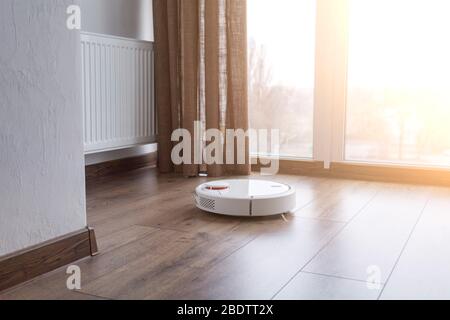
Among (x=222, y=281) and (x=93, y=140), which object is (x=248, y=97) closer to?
(x=93, y=140)

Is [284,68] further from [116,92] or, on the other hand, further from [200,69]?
[116,92]

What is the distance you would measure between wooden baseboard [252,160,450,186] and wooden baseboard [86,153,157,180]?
63cm

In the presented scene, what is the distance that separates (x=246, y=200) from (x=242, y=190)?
0.17 m

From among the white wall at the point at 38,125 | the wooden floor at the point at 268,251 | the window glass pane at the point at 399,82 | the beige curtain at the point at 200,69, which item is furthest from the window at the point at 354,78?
the white wall at the point at 38,125

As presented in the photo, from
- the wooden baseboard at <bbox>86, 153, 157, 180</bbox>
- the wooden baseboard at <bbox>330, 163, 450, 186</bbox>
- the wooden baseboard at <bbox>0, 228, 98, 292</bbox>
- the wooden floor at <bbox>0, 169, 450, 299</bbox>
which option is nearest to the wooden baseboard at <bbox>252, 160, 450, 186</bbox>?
the wooden baseboard at <bbox>330, 163, 450, 186</bbox>

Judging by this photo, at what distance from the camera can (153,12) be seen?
2.93m

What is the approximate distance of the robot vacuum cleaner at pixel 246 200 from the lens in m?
1.97

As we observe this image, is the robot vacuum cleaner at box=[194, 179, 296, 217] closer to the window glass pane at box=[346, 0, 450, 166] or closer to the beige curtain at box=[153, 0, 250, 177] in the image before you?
the beige curtain at box=[153, 0, 250, 177]

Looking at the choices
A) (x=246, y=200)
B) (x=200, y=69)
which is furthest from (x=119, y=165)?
(x=246, y=200)

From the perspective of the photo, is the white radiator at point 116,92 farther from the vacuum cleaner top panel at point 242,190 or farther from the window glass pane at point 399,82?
the window glass pane at point 399,82

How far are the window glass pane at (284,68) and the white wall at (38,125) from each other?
1.66m

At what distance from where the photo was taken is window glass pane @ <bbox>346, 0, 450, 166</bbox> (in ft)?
8.75
